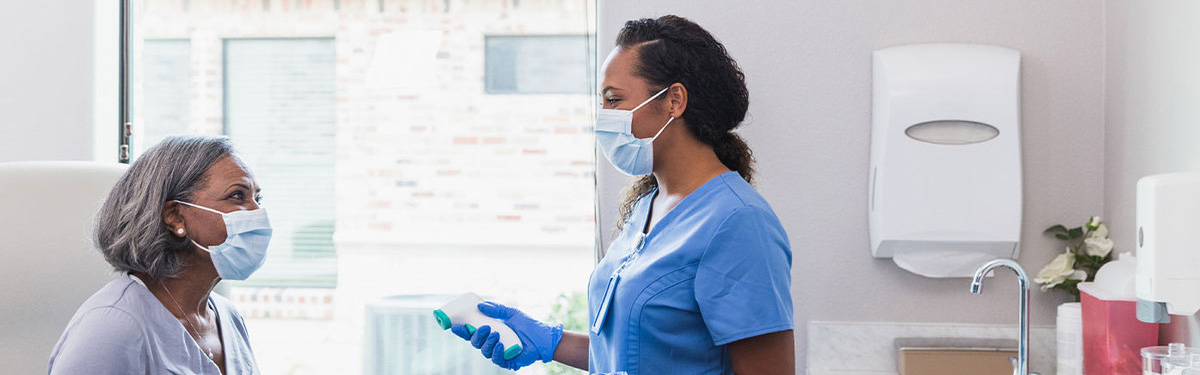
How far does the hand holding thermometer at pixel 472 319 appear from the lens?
1.52 meters

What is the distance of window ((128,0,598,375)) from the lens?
8.20 ft

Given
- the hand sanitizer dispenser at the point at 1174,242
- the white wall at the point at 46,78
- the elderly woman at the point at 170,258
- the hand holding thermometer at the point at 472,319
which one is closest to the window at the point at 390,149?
the white wall at the point at 46,78

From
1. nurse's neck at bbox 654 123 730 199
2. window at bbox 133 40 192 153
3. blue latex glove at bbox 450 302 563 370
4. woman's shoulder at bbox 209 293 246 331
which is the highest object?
window at bbox 133 40 192 153

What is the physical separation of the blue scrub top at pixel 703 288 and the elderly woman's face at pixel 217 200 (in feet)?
2.01

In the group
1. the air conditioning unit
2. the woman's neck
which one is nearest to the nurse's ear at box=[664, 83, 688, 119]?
the woman's neck

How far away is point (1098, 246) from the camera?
79.9 inches

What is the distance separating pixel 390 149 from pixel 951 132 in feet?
4.89

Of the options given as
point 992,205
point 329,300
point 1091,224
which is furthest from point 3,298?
point 1091,224

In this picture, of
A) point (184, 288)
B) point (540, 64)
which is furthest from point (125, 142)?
point (184, 288)

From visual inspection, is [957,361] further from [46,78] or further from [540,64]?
[46,78]

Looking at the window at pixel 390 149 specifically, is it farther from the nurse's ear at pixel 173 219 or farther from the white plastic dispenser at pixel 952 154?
the nurse's ear at pixel 173 219

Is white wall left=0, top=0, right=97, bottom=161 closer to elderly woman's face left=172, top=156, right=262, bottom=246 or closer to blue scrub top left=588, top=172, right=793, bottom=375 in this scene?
elderly woman's face left=172, top=156, right=262, bottom=246

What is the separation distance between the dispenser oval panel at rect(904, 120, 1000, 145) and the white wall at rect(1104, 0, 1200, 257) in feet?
0.97

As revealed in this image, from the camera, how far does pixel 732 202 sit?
4.22 feet
